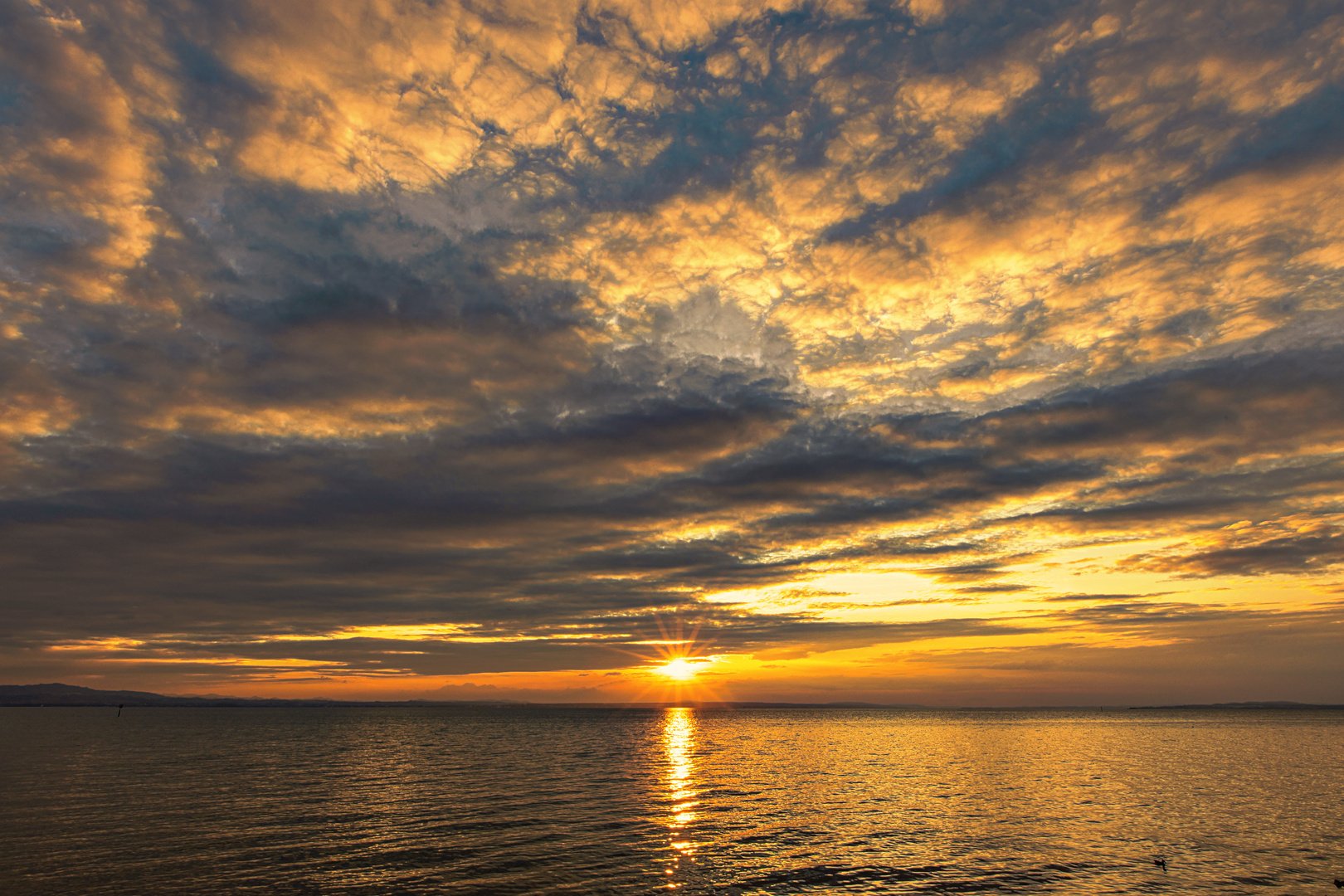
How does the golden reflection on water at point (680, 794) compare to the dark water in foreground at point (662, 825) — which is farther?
the golden reflection on water at point (680, 794)

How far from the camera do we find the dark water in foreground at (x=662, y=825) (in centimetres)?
3547

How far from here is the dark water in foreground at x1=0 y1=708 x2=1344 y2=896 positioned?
35.5m

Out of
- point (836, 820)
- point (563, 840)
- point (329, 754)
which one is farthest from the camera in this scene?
point (329, 754)

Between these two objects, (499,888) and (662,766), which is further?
(662,766)

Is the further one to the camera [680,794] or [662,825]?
[680,794]

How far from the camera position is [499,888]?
3319 centimetres

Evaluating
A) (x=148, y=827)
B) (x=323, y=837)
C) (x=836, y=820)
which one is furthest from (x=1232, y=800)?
(x=148, y=827)

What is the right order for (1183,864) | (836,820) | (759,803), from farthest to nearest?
(759,803)
(836,820)
(1183,864)

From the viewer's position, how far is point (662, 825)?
4919 cm

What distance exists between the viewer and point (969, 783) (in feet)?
236

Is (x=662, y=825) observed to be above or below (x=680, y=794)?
above

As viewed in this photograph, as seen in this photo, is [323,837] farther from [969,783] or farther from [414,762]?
[969,783]

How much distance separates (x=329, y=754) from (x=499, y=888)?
8632 cm

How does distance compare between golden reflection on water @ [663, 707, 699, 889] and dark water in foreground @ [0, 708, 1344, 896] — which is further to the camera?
golden reflection on water @ [663, 707, 699, 889]
